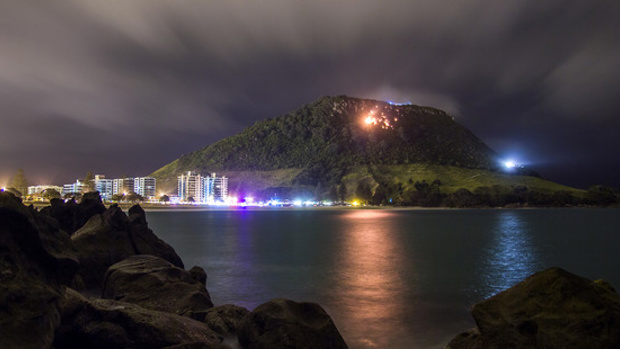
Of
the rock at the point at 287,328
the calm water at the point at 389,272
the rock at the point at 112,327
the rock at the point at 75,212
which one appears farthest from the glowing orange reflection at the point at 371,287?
the rock at the point at 75,212

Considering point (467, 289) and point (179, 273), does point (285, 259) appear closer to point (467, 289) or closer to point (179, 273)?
point (467, 289)

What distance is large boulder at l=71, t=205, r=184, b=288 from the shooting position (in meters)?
21.9

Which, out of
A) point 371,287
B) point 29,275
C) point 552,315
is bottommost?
point 371,287

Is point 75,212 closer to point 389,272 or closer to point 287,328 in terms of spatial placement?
point 389,272

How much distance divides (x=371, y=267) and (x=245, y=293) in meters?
16.1

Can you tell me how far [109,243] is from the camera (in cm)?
2341

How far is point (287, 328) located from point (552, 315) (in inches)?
285

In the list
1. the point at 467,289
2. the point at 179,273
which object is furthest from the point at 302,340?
the point at 467,289

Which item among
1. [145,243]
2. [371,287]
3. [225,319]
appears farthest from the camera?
[371,287]

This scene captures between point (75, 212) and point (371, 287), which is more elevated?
point (75, 212)

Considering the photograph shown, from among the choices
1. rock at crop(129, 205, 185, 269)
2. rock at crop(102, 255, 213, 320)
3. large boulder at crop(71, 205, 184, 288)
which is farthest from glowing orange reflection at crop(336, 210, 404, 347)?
large boulder at crop(71, 205, 184, 288)

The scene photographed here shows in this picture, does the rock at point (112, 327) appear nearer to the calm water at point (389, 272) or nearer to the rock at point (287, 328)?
the rock at point (287, 328)

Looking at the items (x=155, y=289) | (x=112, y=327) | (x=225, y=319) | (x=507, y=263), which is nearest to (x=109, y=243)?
(x=155, y=289)

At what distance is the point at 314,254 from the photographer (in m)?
49.0
